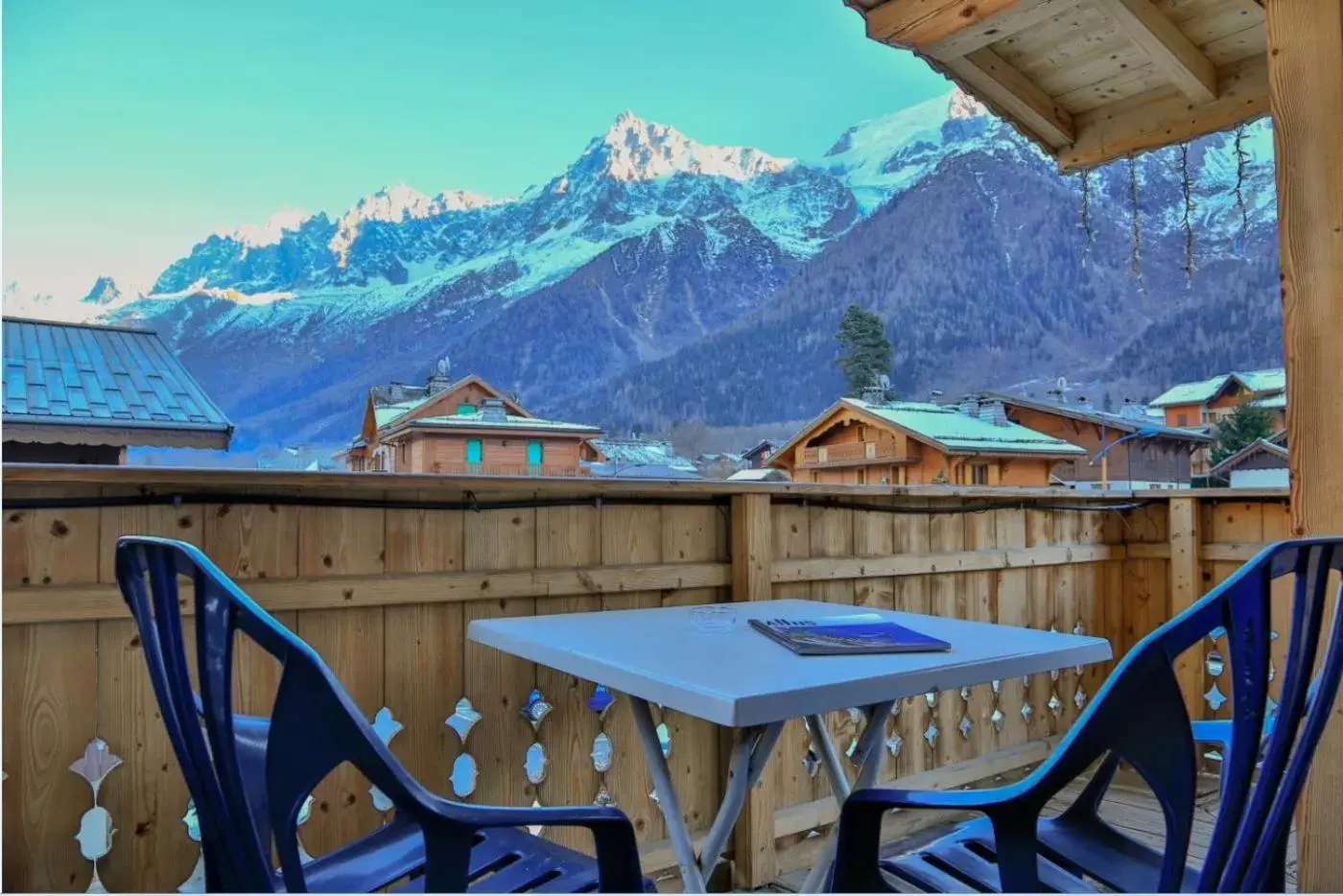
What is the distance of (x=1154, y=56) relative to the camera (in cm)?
219

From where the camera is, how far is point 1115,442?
130 inches

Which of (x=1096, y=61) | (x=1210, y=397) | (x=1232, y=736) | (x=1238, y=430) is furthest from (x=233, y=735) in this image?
(x=1210, y=397)

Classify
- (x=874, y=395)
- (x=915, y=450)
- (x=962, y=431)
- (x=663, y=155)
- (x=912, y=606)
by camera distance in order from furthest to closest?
(x=663, y=155) < (x=874, y=395) < (x=962, y=431) < (x=915, y=450) < (x=912, y=606)

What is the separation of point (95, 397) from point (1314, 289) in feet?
7.92

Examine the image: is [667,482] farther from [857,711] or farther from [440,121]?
[440,121]

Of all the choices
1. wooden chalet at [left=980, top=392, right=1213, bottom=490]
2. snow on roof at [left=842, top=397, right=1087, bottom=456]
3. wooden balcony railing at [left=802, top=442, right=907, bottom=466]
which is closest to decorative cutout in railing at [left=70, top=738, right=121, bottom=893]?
wooden balcony railing at [left=802, top=442, right=907, bottom=466]

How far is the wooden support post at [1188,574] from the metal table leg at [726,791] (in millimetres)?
2332

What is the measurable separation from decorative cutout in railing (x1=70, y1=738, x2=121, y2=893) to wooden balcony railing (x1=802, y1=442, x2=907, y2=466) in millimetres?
2207

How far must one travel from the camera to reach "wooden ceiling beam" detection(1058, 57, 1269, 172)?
232cm

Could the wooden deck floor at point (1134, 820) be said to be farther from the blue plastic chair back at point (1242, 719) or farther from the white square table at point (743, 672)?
the blue plastic chair back at point (1242, 719)

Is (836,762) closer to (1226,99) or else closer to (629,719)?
(629,719)

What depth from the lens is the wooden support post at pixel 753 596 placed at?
2004 mm

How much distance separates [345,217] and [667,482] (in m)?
1.95

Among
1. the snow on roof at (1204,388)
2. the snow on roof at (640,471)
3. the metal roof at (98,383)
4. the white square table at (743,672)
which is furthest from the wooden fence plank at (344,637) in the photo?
the snow on roof at (1204,388)
